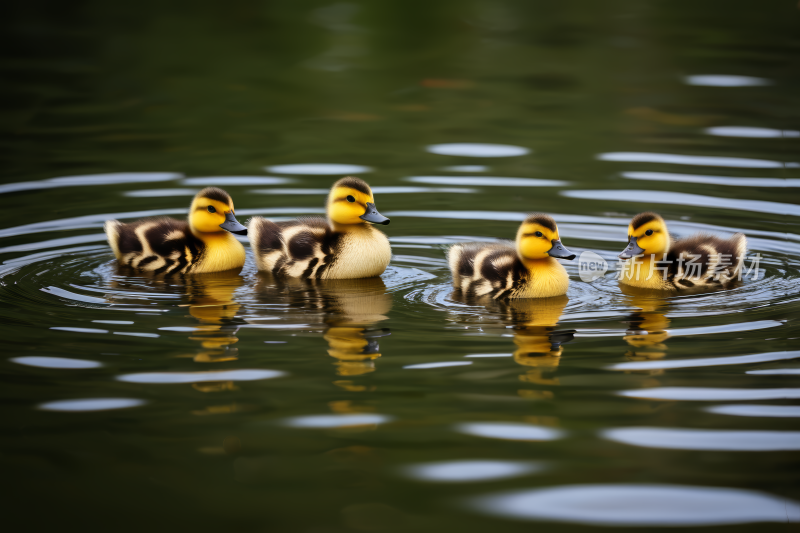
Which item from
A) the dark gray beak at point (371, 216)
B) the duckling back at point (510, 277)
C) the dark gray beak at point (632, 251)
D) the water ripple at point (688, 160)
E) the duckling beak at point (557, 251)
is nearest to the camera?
the duckling beak at point (557, 251)

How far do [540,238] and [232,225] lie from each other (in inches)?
84.1

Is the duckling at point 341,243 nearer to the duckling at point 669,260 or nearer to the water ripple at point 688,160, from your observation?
the duckling at point 669,260

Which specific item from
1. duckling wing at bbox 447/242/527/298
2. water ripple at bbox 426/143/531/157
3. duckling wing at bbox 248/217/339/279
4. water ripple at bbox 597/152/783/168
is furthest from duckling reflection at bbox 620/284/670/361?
water ripple at bbox 426/143/531/157

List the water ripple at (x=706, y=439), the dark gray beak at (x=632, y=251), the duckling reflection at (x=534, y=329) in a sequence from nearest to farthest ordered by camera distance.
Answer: the water ripple at (x=706, y=439)
the duckling reflection at (x=534, y=329)
the dark gray beak at (x=632, y=251)

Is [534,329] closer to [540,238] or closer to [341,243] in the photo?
[540,238]

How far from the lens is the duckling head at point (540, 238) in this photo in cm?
628

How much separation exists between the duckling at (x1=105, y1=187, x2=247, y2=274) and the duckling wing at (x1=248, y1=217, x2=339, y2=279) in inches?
7.1

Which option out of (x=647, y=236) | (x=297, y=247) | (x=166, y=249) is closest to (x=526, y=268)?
(x=647, y=236)

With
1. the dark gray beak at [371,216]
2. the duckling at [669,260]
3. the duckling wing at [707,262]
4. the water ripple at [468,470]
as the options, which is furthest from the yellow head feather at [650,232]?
the water ripple at [468,470]

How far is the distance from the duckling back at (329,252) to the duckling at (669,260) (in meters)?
1.58

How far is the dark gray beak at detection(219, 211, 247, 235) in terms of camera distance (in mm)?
7102

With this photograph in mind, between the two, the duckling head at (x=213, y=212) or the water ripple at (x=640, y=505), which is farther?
the duckling head at (x=213, y=212)

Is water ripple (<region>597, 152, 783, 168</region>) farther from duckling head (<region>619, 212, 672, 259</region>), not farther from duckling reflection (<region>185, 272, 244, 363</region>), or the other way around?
duckling reflection (<region>185, 272, 244, 363</region>)

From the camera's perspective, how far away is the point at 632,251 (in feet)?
21.7
